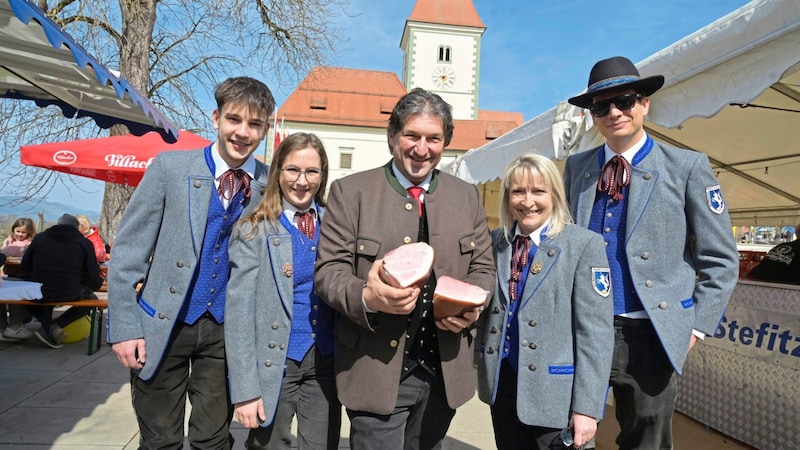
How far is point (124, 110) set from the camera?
4.14 m

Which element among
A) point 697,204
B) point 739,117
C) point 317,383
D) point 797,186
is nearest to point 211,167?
point 317,383

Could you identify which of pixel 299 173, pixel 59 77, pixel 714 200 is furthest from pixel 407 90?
pixel 714 200

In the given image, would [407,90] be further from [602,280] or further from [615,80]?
[602,280]

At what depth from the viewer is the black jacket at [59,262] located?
5.96 meters

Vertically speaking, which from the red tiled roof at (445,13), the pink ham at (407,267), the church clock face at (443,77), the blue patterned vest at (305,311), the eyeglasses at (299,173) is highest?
the red tiled roof at (445,13)

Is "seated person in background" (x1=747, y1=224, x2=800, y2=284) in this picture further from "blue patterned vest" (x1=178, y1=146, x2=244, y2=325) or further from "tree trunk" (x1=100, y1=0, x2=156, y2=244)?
"tree trunk" (x1=100, y1=0, x2=156, y2=244)

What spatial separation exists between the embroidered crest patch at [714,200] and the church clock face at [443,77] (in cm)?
4921

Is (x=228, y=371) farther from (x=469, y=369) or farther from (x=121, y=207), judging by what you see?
(x=121, y=207)

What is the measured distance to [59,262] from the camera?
6020 mm

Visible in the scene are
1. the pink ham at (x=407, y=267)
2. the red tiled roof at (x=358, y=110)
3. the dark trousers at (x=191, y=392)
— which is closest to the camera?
the pink ham at (x=407, y=267)

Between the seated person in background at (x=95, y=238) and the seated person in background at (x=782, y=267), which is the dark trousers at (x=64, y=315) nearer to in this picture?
the seated person in background at (x=95, y=238)

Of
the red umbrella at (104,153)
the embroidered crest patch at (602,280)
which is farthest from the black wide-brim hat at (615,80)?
the red umbrella at (104,153)

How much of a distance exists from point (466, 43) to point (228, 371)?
52317mm

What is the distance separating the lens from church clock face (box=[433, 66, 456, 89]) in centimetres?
4941
